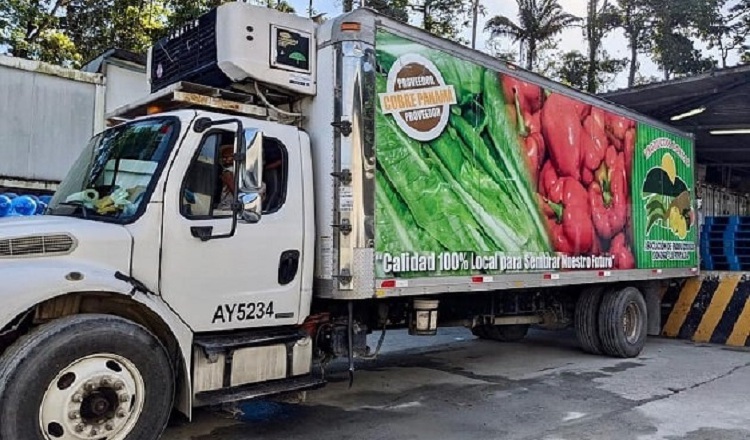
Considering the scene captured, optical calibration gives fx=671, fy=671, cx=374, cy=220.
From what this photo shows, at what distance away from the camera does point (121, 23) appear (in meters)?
21.9

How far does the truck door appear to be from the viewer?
4.71 metres

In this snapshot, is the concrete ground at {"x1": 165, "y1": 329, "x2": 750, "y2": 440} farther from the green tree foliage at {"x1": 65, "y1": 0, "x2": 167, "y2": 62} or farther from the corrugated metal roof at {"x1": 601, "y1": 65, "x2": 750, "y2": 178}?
the green tree foliage at {"x1": 65, "y1": 0, "x2": 167, "y2": 62}

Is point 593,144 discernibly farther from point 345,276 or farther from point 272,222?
point 272,222

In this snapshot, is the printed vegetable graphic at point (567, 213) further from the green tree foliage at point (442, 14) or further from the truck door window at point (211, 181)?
the green tree foliage at point (442, 14)

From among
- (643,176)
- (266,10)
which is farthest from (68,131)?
(643,176)

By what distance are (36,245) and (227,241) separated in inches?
49.6

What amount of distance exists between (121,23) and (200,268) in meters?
19.7

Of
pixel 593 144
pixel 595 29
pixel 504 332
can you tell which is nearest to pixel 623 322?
pixel 504 332

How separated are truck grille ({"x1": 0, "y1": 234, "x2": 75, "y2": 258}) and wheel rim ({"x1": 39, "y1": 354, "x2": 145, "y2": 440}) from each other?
0.71 metres

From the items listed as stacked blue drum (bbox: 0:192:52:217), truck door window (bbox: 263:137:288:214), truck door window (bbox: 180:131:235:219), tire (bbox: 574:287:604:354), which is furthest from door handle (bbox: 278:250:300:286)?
tire (bbox: 574:287:604:354)

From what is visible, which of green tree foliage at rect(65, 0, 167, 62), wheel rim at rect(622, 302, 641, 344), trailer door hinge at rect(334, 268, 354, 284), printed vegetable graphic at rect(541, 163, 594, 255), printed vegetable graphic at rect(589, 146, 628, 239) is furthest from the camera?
green tree foliage at rect(65, 0, 167, 62)

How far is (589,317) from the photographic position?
909 cm

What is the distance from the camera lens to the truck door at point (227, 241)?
4711 mm

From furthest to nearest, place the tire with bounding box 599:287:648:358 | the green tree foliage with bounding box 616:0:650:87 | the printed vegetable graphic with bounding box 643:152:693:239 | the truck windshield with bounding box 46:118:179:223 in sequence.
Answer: the green tree foliage with bounding box 616:0:650:87, the printed vegetable graphic with bounding box 643:152:693:239, the tire with bounding box 599:287:648:358, the truck windshield with bounding box 46:118:179:223
